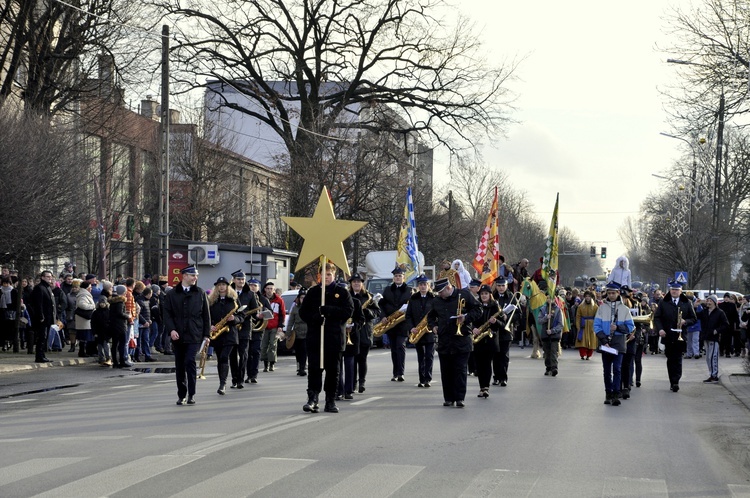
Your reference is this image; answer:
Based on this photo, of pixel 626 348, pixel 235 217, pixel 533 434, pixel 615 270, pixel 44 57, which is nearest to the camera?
pixel 533 434

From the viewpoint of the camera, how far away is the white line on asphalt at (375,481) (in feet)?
27.2

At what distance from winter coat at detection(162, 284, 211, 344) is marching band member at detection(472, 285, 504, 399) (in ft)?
13.3

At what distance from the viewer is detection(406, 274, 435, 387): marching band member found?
18.3 metres

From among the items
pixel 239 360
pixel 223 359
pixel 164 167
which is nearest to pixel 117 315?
pixel 239 360

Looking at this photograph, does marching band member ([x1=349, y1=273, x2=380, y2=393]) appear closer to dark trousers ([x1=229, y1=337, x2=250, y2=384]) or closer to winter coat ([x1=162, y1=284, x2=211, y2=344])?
dark trousers ([x1=229, y1=337, x2=250, y2=384])

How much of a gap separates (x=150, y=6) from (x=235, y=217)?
17.3m

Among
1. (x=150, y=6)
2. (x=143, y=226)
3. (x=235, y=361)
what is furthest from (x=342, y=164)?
(x=235, y=361)

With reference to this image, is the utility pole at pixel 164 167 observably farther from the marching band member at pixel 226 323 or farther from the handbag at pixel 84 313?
the marching band member at pixel 226 323

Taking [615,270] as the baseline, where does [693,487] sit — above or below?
below

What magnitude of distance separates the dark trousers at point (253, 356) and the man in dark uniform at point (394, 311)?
2341 mm

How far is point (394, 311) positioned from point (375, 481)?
11.3 metres

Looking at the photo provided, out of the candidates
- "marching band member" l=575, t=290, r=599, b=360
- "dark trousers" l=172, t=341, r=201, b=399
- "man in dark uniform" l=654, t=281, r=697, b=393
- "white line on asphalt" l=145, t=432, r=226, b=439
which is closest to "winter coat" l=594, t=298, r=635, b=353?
"man in dark uniform" l=654, t=281, r=697, b=393

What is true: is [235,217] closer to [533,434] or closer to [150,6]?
[150,6]

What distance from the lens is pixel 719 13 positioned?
97.7 feet
